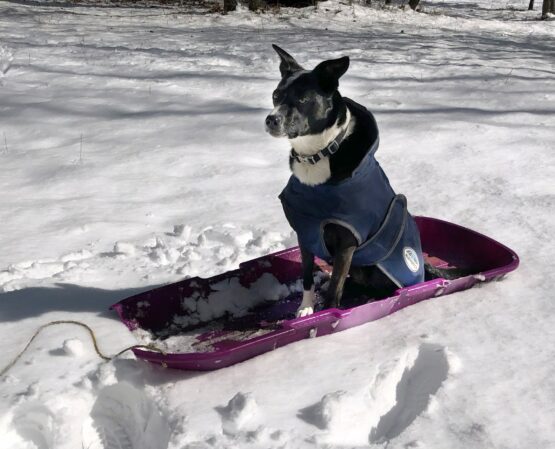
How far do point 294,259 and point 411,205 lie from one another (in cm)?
134

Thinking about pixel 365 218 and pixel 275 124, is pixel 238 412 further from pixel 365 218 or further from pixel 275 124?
pixel 275 124

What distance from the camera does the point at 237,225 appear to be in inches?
180

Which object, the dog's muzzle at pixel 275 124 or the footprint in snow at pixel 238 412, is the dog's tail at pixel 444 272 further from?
the footprint in snow at pixel 238 412

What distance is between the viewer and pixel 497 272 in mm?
3643

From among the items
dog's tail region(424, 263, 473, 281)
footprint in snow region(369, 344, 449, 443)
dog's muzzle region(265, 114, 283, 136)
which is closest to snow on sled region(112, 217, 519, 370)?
dog's tail region(424, 263, 473, 281)

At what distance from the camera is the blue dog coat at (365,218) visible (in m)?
3.17

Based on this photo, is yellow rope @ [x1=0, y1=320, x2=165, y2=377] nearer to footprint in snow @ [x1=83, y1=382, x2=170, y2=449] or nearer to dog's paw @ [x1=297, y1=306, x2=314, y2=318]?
footprint in snow @ [x1=83, y1=382, x2=170, y2=449]

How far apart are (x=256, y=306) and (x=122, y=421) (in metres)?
1.06

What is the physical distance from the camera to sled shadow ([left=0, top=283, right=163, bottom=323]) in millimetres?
3536

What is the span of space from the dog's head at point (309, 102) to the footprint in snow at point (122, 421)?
125 cm

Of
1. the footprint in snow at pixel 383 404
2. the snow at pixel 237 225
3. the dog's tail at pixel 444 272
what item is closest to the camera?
the footprint in snow at pixel 383 404

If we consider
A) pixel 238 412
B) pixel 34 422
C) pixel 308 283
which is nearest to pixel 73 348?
pixel 34 422

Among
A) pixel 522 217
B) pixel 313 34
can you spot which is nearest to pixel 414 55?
pixel 313 34

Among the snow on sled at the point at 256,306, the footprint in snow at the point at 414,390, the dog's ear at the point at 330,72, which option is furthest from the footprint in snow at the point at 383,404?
the dog's ear at the point at 330,72
